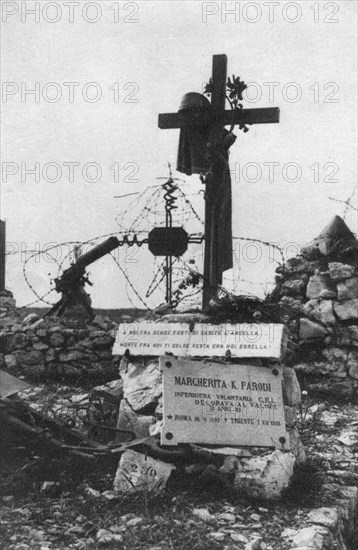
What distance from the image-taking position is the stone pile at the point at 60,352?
32.3ft

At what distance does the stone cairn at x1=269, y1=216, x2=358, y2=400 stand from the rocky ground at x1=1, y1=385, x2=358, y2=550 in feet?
10.6

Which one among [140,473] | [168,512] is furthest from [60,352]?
[168,512]

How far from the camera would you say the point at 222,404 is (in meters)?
5.48

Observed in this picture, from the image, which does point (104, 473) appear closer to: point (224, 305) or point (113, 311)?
point (224, 305)

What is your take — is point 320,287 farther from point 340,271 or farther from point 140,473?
point 140,473

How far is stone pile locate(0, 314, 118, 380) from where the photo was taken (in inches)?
388

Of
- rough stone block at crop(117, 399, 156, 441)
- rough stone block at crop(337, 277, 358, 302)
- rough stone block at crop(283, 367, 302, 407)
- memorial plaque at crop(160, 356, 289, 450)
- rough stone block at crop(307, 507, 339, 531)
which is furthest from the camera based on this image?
rough stone block at crop(337, 277, 358, 302)

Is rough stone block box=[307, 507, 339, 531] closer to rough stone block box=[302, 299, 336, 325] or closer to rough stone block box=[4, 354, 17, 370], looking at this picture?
rough stone block box=[302, 299, 336, 325]

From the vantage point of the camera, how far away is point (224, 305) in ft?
20.1

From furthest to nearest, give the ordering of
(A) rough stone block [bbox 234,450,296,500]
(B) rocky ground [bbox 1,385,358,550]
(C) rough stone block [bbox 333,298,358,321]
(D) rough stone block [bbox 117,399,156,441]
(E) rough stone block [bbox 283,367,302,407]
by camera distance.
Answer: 1. (C) rough stone block [bbox 333,298,358,321]
2. (E) rough stone block [bbox 283,367,302,407]
3. (D) rough stone block [bbox 117,399,156,441]
4. (A) rough stone block [bbox 234,450,296,500]
5. (B) rocky ground [bbox 1,385,358,550]

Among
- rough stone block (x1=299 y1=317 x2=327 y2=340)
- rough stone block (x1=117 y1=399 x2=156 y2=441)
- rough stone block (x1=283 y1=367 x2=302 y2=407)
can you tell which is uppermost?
rough stone block (x1=299 y1=317 x2=327 y2=340)

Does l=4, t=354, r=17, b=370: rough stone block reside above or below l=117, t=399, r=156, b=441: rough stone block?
above

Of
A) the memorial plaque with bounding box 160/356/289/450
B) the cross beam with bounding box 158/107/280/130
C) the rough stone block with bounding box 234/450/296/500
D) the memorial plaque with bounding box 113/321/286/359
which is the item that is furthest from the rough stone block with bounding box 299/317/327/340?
the rough stone block with bounding box 234/450/296/500

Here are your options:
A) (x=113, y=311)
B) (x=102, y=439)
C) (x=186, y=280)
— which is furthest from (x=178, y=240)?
(x=113, y=311)
